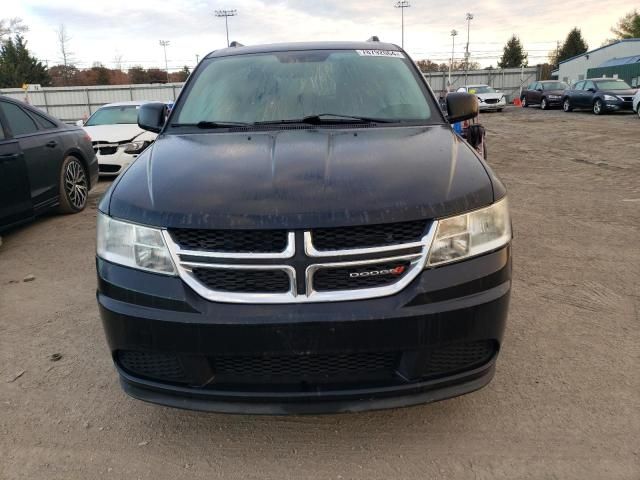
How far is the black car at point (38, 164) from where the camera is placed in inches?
204

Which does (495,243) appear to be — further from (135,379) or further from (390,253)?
(135,379)

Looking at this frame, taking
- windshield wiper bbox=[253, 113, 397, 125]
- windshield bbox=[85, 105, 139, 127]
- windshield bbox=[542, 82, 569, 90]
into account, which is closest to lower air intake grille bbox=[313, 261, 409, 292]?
windshield wiper bbox=[253, 113, 397, 125]

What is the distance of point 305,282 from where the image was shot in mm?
1906

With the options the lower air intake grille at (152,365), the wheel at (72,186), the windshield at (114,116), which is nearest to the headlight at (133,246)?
the lower air intake grille at (152,365)

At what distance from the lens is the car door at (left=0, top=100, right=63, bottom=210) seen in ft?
18.1

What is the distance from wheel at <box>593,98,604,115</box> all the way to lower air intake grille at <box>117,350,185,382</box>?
80.9 feet

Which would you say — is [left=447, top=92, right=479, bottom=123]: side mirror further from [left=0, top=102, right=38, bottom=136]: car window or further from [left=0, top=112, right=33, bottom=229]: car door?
[left=0, top=102, right=38, bottom=136]: car window

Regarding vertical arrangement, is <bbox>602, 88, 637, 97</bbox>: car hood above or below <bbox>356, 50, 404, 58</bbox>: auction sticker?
below

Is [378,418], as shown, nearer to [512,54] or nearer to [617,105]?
[617,105]

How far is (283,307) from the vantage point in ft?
6.25

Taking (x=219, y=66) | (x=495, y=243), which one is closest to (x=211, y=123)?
(x=219, y=66)

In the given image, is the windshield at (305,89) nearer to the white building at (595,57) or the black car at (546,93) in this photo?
the black car at (546,93)

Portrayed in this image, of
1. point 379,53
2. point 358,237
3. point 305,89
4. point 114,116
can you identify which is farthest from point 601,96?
point 358,237

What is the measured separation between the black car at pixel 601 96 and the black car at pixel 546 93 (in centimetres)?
248
